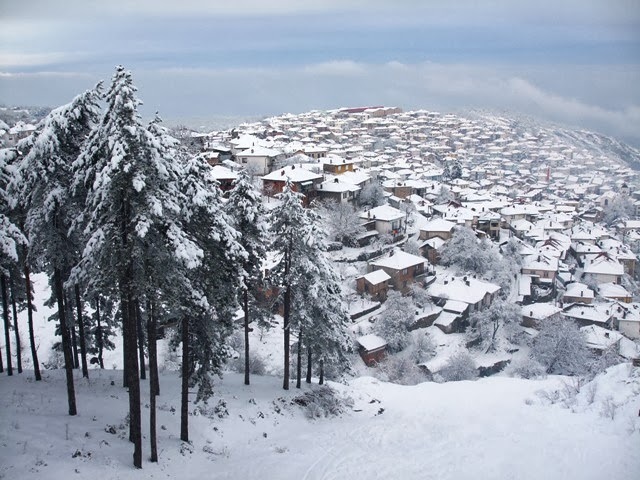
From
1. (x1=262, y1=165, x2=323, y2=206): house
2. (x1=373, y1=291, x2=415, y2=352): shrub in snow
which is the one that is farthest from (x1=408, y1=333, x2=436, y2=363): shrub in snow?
(x1=262, y1=165, x2=323, y2=206): house

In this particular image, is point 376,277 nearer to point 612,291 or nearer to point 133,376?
point 612,291

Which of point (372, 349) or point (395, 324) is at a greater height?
point (395, 324)

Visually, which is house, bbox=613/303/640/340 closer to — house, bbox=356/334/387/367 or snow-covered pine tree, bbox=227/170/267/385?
house, bbox=356/334/387/367

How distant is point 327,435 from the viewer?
69.1 ft

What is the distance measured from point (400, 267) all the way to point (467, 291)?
919cm

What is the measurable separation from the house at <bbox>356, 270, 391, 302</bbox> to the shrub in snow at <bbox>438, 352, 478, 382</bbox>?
12.0m

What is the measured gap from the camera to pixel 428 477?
54.1 ft

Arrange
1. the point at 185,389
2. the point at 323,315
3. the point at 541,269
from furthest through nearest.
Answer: the point at 541,269, the point at 323,315, the point at 185,389

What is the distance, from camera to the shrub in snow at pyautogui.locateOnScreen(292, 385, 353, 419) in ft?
78.2

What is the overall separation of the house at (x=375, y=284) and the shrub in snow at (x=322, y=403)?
27.6 meters

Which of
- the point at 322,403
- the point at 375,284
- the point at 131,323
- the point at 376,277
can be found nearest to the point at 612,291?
the point at 376,277

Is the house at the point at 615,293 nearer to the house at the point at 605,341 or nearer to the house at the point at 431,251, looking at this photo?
the house at the point at 605,341

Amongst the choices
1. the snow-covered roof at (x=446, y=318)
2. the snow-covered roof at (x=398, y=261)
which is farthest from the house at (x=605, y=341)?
the snow-covered roof at (x=398, y=261)

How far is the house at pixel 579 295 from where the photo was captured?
63.3 metres
